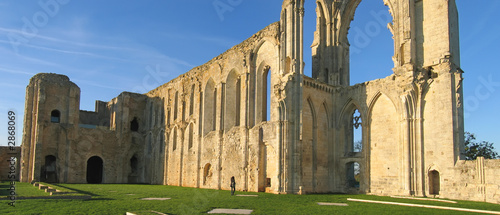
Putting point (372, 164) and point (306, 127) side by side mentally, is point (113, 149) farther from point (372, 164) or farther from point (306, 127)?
point (372, 164)

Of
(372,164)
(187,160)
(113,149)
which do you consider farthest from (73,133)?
(372,164)

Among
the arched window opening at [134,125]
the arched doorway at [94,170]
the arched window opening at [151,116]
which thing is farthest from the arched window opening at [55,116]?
the arched window opening at [151,116]

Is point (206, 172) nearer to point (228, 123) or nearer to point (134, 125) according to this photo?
point (228, 123)

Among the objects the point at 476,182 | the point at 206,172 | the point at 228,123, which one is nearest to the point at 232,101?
the point at 228,123

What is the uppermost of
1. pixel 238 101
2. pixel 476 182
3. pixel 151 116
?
pixel 238 101

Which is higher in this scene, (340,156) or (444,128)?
(444,128)

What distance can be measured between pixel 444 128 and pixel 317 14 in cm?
976

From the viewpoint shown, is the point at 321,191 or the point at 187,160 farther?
the point at 187,160

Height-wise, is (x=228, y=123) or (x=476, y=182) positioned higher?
(x=228, y=123)

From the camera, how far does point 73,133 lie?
3025 cm

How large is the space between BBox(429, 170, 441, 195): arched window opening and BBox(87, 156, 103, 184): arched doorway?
1046 inches

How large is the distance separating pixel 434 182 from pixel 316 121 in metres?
6.16

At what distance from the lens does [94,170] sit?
111 feet

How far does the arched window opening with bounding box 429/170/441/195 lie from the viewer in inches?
639
